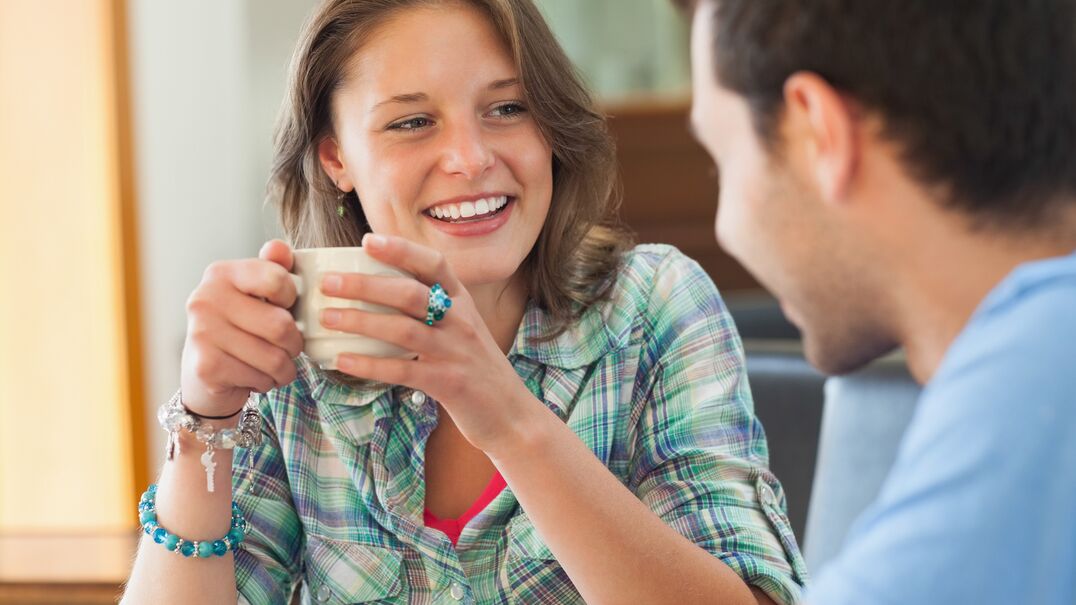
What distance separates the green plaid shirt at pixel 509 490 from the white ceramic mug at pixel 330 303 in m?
0.38

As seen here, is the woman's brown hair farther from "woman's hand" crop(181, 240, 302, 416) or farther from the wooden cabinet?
the wooden cabinet

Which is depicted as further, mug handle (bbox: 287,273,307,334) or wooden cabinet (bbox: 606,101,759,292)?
wooden cabinet (bbox: 606,101,759,292)

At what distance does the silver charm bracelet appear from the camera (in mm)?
1146

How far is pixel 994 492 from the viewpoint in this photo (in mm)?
631

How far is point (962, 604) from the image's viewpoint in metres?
0.64

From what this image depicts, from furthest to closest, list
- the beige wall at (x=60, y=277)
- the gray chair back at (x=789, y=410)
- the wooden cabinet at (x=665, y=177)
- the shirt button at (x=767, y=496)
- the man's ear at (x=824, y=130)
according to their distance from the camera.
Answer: the wooden cabinet at (x=665, y=177), the beige wall at (x=60, y=277), the gray chair back at (x=789, y=410), the shirt button at (x=767, y=496), the man's ear at (x=824, y=130)

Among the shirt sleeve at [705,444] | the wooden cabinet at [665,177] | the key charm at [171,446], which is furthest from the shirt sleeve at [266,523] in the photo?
the wooden cabinet at [665,177]

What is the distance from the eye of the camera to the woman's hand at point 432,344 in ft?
3.06

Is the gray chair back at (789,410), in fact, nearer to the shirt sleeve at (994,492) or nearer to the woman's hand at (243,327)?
the woman's hand at (243,327)

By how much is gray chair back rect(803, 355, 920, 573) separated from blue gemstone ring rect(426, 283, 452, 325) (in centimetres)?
76

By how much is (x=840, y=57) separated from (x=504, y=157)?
2.10ft

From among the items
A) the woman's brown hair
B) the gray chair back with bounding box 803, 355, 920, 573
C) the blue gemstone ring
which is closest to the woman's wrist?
the blue gemstone ring

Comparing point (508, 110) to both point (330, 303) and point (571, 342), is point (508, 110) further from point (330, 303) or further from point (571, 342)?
point (330, 303)

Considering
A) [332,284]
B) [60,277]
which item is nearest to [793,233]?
[332,284]
